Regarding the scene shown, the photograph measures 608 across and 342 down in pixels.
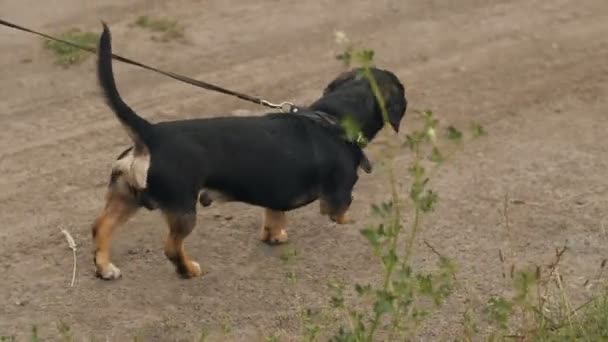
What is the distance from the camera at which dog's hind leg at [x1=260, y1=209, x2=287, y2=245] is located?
540 cm

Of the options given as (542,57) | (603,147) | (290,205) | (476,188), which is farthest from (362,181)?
(542,57)

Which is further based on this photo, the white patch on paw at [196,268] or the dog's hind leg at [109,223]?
the white patch on paw at [196,268]

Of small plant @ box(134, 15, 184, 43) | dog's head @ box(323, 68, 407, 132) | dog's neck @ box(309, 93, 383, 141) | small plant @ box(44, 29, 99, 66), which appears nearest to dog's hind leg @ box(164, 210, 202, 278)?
dog's neck @ box(309, 93, 383, 141)

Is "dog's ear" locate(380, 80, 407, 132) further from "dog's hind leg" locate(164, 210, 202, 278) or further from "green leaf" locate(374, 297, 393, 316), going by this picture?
"green leaf" locate(374, 297, 393, 316)

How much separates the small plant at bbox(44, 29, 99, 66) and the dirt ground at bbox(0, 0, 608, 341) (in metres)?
0.06

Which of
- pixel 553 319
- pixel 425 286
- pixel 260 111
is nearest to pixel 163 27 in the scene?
pixel 260 111

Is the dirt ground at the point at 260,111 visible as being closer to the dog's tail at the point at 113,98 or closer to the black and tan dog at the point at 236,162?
the black and tan dog at the point at 236,162

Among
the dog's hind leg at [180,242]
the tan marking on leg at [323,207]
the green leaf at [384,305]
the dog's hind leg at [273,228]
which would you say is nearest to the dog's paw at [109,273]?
the dog's hind leg at [180,242]

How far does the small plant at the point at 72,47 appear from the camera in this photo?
718 cm

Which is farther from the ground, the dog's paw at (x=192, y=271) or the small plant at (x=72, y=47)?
the dog's paw at (x=192, y=271)

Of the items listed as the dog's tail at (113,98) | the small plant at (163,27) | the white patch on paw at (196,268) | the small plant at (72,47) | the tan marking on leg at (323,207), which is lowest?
the small plant at (163,27)

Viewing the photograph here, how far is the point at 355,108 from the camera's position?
5.18 metres

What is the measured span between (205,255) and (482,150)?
1.99 metres

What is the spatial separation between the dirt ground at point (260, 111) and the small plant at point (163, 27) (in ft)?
0.24
